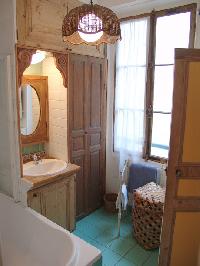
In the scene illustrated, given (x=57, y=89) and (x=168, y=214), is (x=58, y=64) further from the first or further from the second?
(x=168, y=214)

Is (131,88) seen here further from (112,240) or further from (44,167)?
(112,240)

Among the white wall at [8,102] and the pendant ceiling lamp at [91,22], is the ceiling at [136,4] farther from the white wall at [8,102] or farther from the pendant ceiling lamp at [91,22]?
the pendant ceiling lamp at [91,22]

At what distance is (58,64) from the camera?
102 inches

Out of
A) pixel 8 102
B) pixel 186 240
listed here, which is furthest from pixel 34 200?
pixel 186 240

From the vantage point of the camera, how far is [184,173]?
80.7 inches

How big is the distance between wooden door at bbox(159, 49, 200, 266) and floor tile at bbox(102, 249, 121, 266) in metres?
0.46

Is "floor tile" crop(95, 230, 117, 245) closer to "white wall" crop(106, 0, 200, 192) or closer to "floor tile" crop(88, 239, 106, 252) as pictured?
"floor tile" crop(88, 239, 106, 252)

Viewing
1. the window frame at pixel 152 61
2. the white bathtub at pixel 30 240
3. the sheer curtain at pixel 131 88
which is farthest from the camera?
the sheer curtain at pixel 131 88

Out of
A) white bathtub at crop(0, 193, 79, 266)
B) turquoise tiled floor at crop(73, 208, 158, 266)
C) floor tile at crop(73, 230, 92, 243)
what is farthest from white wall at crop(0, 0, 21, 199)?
turquoise tiled floor at crop(73, 208, 158, 266)

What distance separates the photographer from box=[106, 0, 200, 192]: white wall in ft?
9.00

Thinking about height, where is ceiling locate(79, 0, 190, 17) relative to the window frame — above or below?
above

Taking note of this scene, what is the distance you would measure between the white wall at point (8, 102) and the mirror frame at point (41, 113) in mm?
557

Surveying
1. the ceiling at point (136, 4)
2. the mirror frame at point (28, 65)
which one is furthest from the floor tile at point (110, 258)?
the ceiling at point (136, 4)

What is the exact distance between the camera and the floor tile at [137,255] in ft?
8.07
